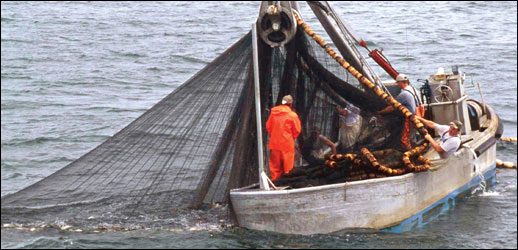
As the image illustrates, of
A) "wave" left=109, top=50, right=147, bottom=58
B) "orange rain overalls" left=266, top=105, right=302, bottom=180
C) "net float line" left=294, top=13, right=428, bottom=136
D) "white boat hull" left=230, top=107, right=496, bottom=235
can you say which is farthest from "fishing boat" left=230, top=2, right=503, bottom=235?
"wave" left=109, top=50, right=147, bottom=58

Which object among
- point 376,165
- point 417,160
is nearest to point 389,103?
point 417,160

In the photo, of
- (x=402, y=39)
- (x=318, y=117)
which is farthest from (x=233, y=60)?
(x=402, y=39)

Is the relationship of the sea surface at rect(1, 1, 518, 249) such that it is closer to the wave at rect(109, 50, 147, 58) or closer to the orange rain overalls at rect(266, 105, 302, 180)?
the wave at rect(109, 50, 147, 58)

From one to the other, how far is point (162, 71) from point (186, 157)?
1347cm

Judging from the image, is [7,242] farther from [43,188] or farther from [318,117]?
[318,117]

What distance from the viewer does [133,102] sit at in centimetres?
2161

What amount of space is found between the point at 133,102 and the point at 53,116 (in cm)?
239

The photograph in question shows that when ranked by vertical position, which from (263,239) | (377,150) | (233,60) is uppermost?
(233,60)

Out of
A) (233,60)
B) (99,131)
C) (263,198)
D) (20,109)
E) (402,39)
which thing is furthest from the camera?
(402,39)

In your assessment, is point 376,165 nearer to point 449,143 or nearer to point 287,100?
point 287,100

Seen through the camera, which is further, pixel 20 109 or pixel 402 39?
pixel 402 39

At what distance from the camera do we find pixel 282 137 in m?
11.7

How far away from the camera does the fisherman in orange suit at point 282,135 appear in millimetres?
11648

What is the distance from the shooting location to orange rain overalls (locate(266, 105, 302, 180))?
38.2ft
